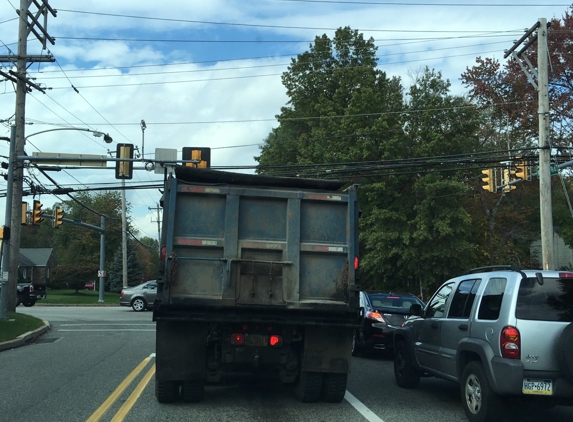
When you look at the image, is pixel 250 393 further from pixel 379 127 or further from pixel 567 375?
pixel 379 127

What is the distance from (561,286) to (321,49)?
111ft

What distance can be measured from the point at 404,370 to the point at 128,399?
13.8 feet

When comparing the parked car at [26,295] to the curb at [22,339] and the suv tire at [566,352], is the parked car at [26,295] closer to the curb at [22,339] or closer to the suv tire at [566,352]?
the curb at [22,339]

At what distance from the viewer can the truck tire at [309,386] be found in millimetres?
8359

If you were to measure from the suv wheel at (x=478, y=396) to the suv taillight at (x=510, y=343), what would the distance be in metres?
0.49

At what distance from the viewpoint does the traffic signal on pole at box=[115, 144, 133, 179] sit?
69.0 ft

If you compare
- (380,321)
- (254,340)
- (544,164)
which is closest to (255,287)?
(254,340)

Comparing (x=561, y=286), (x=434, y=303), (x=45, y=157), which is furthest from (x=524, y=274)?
(x=45, y=157)

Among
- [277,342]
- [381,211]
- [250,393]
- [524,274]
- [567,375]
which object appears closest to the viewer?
[567,375]

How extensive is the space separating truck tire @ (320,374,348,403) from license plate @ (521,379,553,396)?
8.33 ft

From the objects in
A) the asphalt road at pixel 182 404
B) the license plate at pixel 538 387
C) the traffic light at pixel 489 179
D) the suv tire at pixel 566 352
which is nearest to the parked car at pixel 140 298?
the traffic light at pixel 489 179

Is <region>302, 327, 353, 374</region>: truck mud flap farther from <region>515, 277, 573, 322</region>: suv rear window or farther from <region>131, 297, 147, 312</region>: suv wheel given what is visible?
<region>131, 297, 147, 312</region>: suv wheel

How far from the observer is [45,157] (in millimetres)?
21875

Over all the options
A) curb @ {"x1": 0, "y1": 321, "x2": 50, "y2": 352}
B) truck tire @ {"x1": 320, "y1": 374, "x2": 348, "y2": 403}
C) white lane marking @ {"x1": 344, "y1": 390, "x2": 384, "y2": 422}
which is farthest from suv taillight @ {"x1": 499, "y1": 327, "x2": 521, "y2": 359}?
curb @ {"x1": 0, "y1": 321, "x2": 50, "y2": 352}
